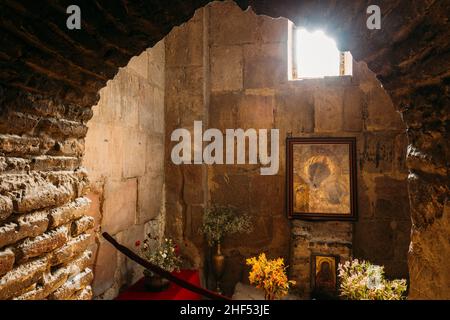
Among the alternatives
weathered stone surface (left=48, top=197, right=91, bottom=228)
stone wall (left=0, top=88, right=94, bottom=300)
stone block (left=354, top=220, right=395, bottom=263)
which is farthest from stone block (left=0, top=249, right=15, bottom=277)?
stone block (left=354, top=220, right=395, bottom=263)

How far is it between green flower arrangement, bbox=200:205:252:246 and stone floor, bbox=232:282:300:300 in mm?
706

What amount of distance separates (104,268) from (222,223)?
1.68m

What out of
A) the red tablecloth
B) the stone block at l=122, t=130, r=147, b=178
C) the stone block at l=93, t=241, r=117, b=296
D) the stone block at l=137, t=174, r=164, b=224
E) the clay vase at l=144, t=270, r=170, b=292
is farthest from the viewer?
the stone block at l=137, t=174, r=164, b=224

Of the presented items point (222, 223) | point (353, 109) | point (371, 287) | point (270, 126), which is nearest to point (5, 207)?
point (371, 287)

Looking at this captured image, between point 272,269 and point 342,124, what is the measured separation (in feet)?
7.01

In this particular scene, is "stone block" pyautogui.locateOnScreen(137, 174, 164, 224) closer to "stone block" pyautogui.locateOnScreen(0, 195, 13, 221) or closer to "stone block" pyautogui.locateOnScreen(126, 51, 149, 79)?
"stone block" pyautogui.locateOnScreen(126, 51, 149, 79)

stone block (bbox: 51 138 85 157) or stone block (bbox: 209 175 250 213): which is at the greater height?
stone block (bbox: 51 138 85 157)

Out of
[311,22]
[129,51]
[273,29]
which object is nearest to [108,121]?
[129,51]

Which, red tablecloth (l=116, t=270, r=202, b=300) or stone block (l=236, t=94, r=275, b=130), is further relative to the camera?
stone block (l=236, t=94, r=275, b=130)

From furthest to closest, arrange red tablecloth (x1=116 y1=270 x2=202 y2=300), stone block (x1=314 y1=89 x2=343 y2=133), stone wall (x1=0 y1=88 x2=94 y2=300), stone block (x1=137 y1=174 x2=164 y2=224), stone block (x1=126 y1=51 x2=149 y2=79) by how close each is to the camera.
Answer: stone block (x1=314 y1=89 x2=343 y2=133) < stone block (x1=137 y1=174 x2=164 y2=224) < stone block (x1=126 y1=51 x2=149 y2=79) < red tablecloth (x1=116 y1=270 x2=202 y2=300) < stone wall (x1=0 y1=88 x2=94 y2=300)

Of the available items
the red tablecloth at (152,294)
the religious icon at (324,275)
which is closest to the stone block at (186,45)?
the red tablecloth at (152,294)

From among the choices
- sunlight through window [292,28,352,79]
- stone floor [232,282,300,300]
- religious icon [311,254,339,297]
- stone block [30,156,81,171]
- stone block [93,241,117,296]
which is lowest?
stone floor [232,282,300,300]

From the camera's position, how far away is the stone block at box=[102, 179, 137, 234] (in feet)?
9.97

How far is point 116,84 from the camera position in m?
3.21
